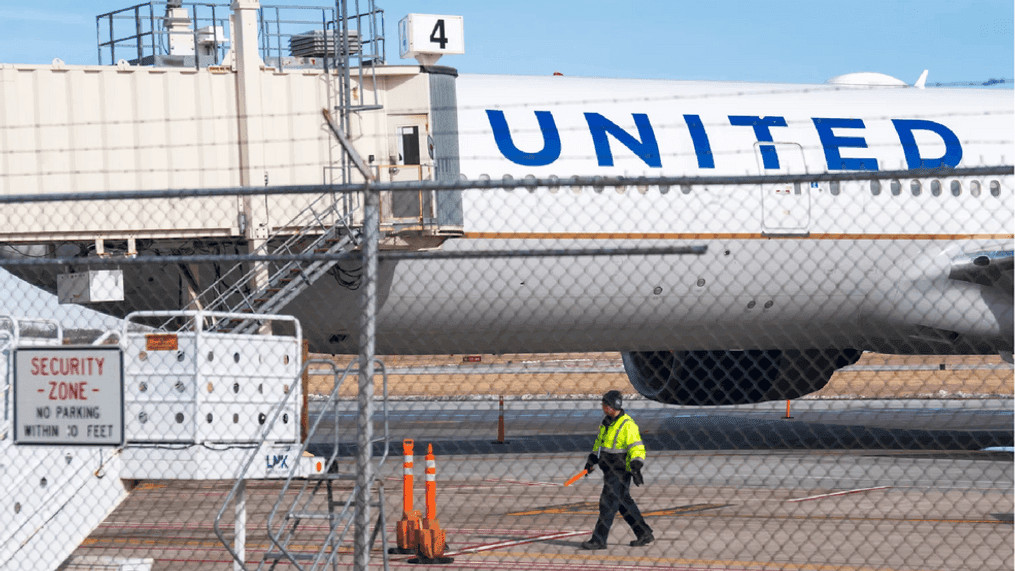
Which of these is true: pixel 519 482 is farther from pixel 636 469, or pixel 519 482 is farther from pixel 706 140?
pixel 706 140

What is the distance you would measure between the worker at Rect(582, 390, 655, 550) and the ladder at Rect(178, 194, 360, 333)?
385 cm

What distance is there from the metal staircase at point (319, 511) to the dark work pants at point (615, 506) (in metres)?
1.93

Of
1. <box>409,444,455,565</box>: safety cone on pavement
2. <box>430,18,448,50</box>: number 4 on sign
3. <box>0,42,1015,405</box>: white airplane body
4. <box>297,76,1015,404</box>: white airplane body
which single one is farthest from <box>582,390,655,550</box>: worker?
<box>430,18,448,50</box>: number 4 on sign

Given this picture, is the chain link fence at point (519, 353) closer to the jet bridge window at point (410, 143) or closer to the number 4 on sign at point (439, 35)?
the jet bridge window at point (410, 143)

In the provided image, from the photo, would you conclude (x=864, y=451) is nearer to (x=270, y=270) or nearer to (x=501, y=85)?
(x=501, y=85)

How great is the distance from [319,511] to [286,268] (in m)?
2.69

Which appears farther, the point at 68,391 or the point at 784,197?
the point at 784,197

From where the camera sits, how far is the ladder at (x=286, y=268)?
14172mm

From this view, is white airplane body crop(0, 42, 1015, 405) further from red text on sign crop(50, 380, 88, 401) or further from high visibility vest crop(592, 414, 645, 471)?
red text on sign crop(50, 380, 88, 401)

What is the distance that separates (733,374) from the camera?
2159 cm

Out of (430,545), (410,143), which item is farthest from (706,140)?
(430,545)

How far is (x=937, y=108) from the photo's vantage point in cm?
1927

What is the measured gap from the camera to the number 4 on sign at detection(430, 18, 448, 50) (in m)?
15.4

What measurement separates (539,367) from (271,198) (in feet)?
118
